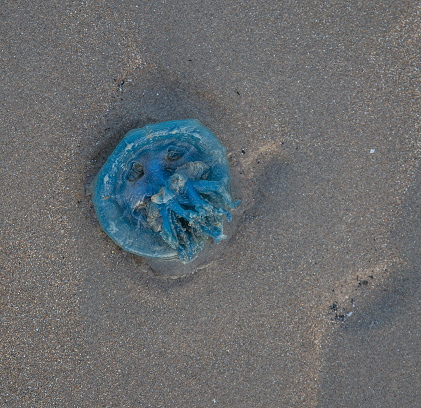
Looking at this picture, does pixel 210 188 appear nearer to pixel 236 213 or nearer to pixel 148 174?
pixel 148 174

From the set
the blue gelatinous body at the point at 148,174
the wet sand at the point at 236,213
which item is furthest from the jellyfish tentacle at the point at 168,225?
the wet sand at the point at 236,213

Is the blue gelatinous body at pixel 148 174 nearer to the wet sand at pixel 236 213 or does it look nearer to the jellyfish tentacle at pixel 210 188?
the jellyfish tentacle at pixel 210 188

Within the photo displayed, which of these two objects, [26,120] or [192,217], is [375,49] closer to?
[192,217]

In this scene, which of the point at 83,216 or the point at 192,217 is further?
the point at 83,216

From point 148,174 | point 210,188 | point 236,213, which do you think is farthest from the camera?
point 236,213

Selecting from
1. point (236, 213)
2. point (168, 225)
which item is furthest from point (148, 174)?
point (236, 213)

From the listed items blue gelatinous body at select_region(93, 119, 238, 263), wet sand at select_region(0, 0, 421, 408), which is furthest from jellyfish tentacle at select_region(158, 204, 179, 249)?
wet sand at select_region(0, 0, 421, 408)

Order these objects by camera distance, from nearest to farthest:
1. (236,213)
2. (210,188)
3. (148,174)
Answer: (210,188) → (148,174) → (236,213)

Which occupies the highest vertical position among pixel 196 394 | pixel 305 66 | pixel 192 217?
pixel 305 66

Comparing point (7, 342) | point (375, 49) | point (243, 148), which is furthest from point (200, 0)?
point (7, 342)
